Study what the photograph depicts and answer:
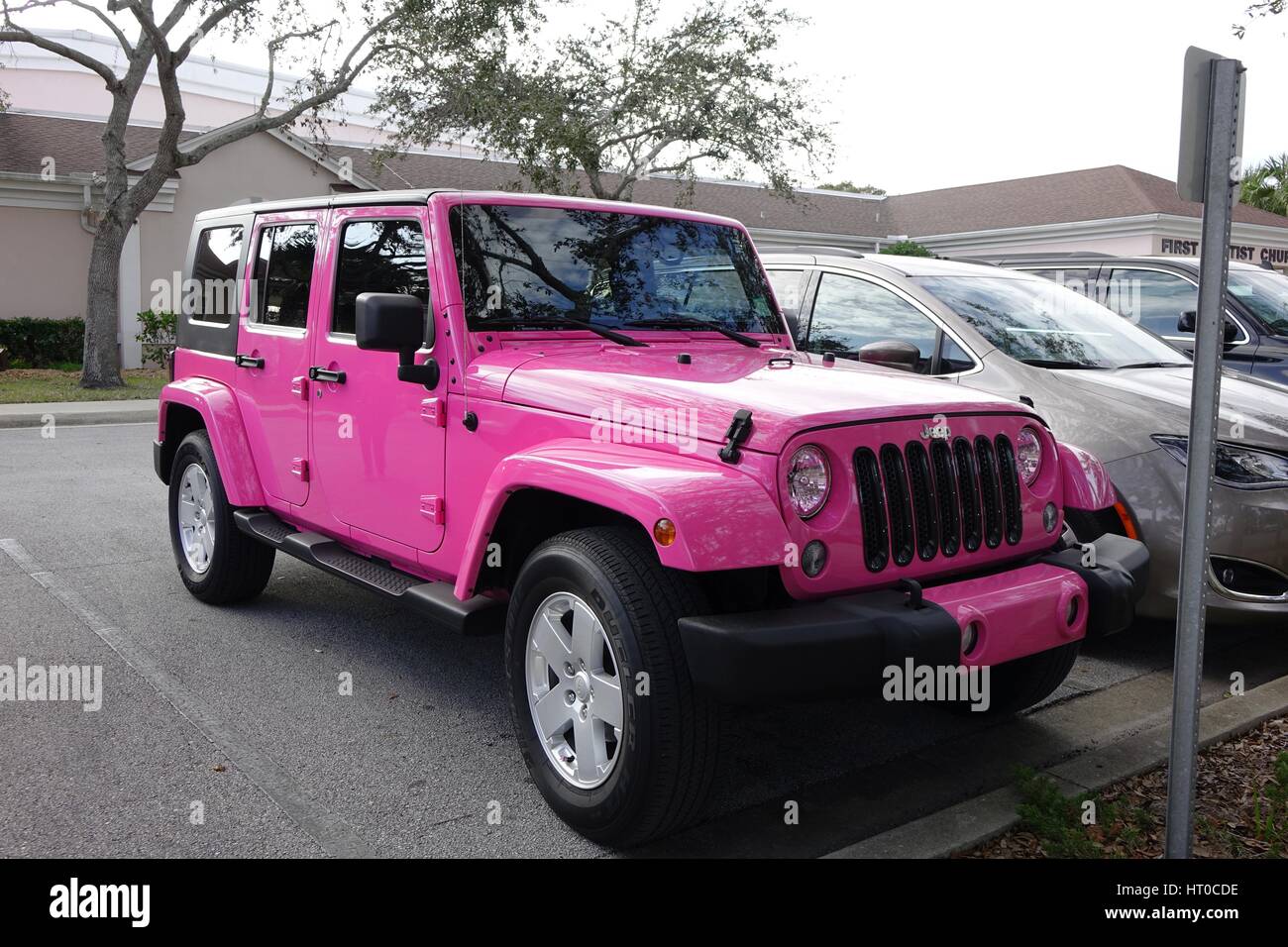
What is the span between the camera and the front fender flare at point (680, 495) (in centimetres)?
310

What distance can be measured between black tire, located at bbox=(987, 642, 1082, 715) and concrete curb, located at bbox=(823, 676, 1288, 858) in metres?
0.31

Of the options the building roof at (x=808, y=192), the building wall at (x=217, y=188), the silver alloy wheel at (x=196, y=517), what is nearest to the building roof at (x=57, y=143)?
the building roof at (x=808, y=192)

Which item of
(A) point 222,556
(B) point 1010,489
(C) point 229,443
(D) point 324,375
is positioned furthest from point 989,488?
(A) point 222,556

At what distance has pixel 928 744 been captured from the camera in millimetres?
4434

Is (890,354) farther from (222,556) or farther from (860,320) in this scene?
(222,556)

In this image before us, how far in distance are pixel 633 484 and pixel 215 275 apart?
Answer: 157 inches

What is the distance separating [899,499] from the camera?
3525mm

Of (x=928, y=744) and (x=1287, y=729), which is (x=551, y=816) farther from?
(x=1287, y=729)

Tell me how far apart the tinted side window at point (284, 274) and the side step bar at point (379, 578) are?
99 cm

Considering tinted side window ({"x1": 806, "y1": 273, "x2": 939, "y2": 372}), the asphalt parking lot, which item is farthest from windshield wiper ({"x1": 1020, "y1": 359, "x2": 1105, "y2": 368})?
the asphalt parking lot

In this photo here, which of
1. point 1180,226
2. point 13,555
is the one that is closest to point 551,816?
point 13,555

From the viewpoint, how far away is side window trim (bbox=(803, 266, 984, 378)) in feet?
19.9
